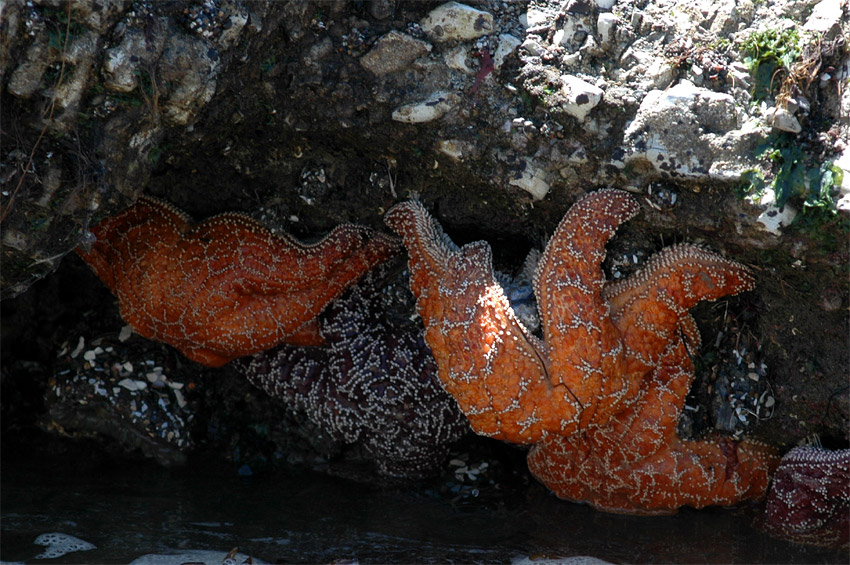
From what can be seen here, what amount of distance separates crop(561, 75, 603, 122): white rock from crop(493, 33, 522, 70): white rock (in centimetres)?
37

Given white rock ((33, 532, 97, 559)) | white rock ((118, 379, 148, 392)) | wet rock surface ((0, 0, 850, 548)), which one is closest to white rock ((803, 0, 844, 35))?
wet rock surface ((0, 0, 850, 548))

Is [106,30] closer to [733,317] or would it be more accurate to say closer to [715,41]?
[715,41]

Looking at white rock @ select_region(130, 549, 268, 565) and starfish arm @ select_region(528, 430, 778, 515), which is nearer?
white rock @ select_region(130, 549, 268, 565)

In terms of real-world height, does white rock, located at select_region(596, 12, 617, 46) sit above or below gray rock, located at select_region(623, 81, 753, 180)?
above

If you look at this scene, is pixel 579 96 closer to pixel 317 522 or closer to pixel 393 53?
pixel 393 53

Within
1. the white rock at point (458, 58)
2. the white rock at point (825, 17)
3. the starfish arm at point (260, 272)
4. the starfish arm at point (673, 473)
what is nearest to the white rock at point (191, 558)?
the starfish arm at point (260, 272)

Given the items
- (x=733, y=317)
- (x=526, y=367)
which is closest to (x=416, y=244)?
(x=526, y=367)

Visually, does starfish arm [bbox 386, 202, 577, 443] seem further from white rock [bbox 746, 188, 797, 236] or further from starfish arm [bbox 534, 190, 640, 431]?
white rock [bbox 746, 188, 797, 236]

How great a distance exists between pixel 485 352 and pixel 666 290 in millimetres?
1261

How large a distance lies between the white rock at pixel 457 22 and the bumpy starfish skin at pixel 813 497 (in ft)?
12.1

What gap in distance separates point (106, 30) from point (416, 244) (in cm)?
245

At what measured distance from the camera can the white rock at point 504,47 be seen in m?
4.98

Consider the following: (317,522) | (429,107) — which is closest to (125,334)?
(317,522)

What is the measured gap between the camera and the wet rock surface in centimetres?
438
